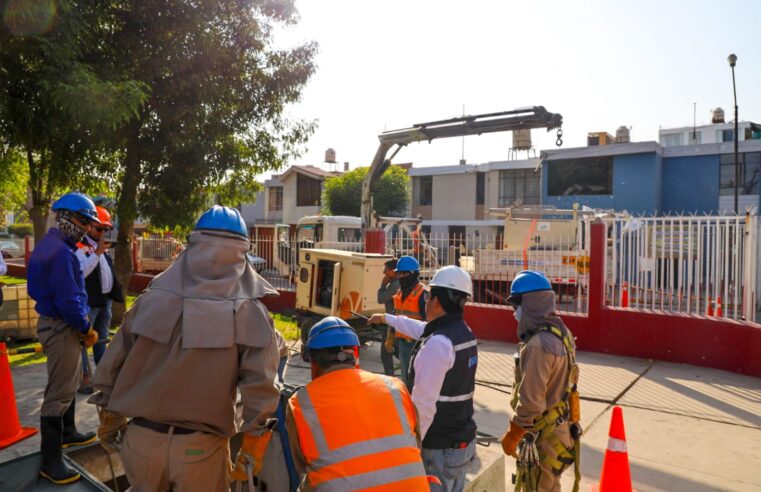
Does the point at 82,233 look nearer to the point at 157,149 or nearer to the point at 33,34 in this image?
the point at 33,34

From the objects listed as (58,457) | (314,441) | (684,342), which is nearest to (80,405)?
(58,457)

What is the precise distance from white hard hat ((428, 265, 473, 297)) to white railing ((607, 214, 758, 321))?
596cm

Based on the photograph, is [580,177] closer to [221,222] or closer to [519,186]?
[519,186]

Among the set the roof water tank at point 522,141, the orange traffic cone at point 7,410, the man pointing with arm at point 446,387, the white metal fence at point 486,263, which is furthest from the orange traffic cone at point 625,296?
the roof water tank at point 522,141

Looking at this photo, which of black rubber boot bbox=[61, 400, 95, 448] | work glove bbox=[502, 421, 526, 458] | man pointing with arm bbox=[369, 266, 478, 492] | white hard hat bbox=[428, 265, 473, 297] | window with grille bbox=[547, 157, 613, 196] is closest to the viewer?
man pointing with arm bbox=[369, 266, 478, 492]

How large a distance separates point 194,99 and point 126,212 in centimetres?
224

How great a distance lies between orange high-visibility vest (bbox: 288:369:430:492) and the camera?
196 cm

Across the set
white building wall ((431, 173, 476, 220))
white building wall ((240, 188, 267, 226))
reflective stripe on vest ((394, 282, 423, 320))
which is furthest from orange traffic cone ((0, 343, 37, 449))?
white building wall ((240, 188, 267, 226))

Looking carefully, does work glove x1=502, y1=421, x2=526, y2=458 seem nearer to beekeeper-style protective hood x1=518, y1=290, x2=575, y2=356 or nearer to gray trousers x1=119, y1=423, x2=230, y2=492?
beekeeper-style protective hood x1=518, y1=290, x2=575, y2=356

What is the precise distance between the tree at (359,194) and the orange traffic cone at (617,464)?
27821mm

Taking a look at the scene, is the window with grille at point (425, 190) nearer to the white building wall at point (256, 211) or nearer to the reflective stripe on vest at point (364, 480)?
the white building wall at point (256, 211)

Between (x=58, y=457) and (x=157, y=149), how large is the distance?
6.69 m

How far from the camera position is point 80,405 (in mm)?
5168

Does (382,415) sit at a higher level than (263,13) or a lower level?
lower
